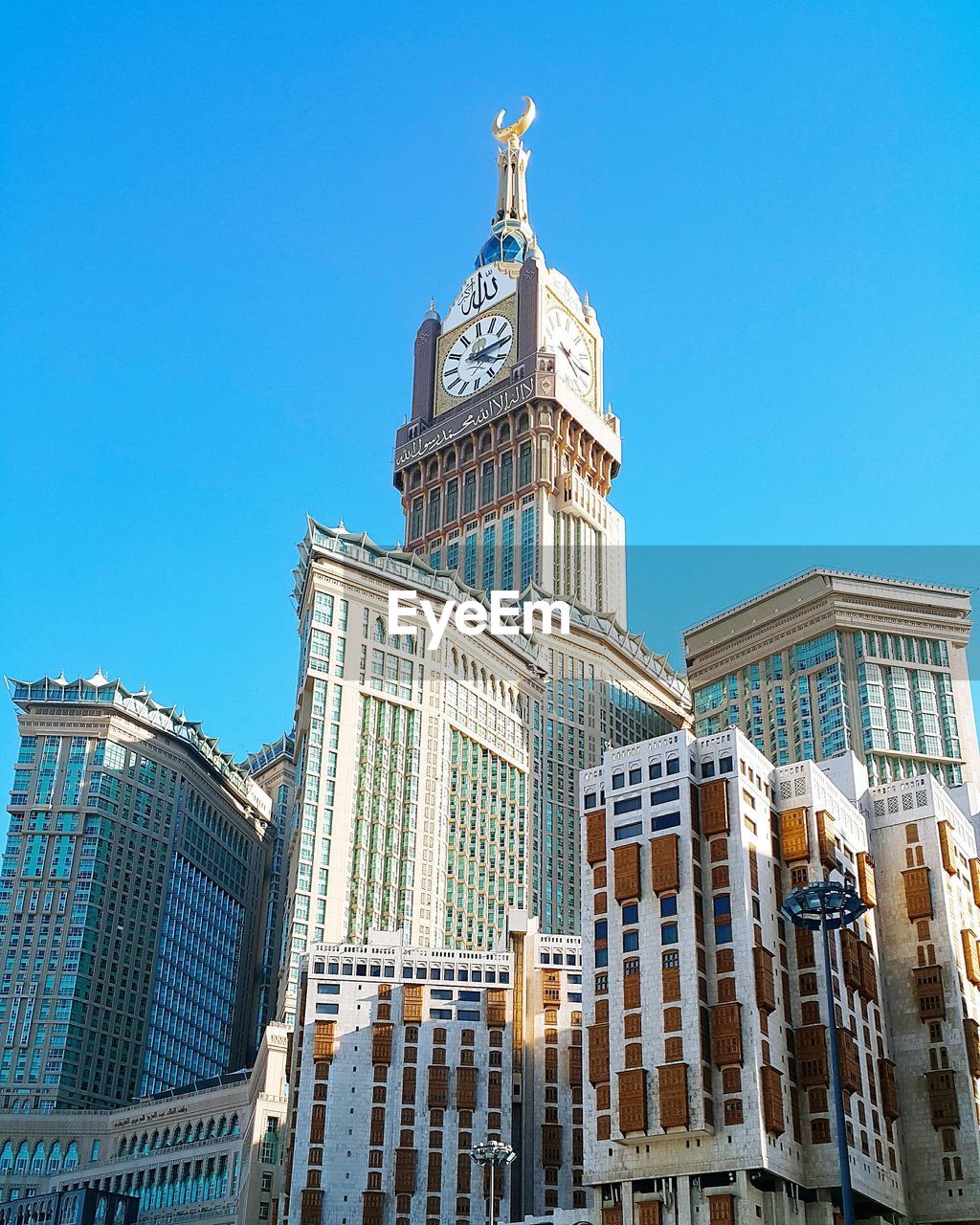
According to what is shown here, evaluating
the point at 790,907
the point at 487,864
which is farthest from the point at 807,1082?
the point at 487,864

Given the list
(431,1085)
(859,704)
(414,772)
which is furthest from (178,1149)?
(859,704)

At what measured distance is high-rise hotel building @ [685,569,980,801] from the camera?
17675 centimetres

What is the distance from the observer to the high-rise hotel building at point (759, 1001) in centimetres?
9600

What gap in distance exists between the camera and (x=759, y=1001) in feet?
323

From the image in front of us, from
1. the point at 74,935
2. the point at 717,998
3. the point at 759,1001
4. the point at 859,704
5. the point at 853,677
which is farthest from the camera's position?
the point at 74,935

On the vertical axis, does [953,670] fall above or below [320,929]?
above

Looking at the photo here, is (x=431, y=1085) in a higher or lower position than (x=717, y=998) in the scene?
lower

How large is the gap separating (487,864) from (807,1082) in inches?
2832

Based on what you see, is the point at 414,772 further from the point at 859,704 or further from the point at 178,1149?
the point at 859,704

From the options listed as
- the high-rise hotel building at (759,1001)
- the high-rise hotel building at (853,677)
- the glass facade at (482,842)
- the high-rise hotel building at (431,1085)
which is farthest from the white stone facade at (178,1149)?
the high-rise hotel building at (853,677)

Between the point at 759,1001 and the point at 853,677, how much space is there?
88.7 metres

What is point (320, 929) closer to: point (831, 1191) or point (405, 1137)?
point (405, 1137)

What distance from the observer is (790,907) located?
2771 inches

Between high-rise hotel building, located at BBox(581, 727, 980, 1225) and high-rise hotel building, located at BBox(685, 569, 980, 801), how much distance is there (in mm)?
58212
